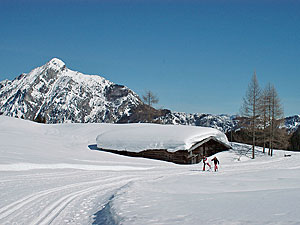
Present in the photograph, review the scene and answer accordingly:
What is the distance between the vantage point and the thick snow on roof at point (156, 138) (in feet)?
97.6

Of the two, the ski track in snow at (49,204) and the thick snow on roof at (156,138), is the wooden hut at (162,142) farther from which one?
the ski track in snow at (49,204)

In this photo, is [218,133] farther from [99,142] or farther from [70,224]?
[70,224]

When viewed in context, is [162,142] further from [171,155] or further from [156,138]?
[171,155]

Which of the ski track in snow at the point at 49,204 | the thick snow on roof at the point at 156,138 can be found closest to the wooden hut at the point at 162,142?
the thick snow on roof at the point at 156,138

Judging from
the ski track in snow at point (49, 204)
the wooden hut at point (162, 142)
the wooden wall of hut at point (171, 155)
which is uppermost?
the wooden hut at point (162, 142)

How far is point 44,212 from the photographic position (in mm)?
8000

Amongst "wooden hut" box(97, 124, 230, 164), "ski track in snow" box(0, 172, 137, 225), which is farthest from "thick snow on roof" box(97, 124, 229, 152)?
"ski track in snow" box(0, 172, 137, 225)

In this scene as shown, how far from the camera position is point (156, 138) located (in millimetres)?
31031

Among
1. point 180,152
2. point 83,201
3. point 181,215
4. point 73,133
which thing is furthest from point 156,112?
point 181,215

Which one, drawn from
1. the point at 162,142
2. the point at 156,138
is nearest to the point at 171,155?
the point at 162,142

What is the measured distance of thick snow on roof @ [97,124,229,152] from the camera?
29734 millimetres

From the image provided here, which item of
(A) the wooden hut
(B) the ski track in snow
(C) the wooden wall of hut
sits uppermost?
(A) the wooden hut

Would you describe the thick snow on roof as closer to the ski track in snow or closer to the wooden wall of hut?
the wooden wall of hut

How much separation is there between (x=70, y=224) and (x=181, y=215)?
107 inches
